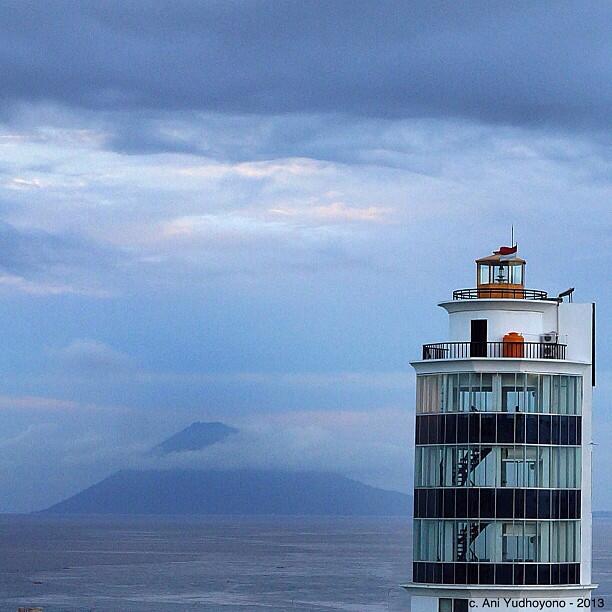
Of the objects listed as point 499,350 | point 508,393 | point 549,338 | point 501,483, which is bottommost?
point 501,483

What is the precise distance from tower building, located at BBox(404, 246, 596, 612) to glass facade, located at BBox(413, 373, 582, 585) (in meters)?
0.04

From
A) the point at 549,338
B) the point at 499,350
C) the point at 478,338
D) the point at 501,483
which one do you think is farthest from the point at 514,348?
the point at 501,483

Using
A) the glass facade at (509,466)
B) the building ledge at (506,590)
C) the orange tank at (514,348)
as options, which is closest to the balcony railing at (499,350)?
the orange tank at (514,348)

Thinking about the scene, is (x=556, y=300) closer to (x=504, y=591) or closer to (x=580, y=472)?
(x=580, y=472)

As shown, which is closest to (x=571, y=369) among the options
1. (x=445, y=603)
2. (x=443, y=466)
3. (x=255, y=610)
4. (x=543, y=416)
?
(x=543, y=416)

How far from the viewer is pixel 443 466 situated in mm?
55844

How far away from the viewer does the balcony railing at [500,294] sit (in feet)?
189

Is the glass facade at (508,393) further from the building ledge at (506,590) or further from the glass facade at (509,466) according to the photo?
the building ledge at (506,590)

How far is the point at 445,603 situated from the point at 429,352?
9.90 metres

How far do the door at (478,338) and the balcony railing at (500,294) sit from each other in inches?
42.0

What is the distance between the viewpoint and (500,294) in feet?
189

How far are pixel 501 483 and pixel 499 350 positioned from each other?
5249 mm

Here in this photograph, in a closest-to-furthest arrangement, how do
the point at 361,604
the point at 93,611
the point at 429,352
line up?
1. the point at 429,352
2. the point at 93,611
3. the point at 361,604

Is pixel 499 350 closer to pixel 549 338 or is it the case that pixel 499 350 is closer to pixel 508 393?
pixel 508 393
